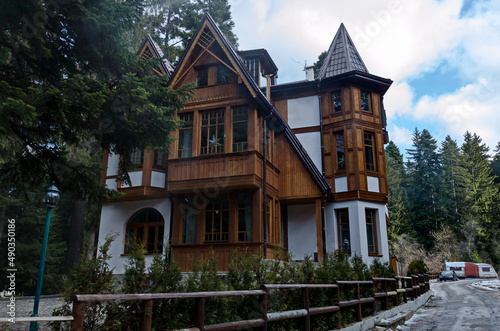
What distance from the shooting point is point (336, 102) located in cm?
1989

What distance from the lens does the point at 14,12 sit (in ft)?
25.3

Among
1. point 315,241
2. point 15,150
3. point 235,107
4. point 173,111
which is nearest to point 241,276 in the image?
point 173,111

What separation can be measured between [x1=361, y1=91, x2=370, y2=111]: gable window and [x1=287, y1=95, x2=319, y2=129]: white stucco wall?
7.19 feet

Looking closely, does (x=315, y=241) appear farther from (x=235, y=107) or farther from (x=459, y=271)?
(x=459, y=271)

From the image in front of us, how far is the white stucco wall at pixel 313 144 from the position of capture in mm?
19625

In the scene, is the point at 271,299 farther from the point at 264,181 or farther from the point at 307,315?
the point at 264,181

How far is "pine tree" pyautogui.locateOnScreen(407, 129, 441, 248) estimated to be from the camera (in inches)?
2172

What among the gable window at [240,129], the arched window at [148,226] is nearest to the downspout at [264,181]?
the gable window at [240,129]

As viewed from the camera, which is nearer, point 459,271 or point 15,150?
point 15,150

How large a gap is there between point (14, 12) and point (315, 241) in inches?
554

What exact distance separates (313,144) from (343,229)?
4.36 meters

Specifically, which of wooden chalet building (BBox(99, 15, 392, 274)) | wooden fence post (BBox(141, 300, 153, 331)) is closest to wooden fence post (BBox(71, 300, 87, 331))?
wooden fence post (BBox(141, 300, 153, 331))

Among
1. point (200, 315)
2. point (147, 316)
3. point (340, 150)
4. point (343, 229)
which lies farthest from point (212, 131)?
point (147, 316)

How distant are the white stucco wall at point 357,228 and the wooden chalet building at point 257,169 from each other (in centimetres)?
5
